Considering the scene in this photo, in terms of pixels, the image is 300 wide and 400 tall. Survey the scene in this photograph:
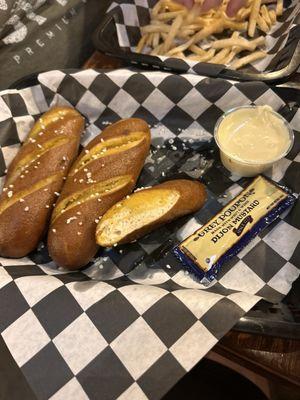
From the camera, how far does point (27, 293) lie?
49.9 inches

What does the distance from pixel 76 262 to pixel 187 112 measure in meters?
0.79

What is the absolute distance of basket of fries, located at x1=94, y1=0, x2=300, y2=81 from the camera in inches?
72.9

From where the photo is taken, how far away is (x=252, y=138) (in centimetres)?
163

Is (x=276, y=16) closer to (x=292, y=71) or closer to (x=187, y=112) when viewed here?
(x=292, y=71)

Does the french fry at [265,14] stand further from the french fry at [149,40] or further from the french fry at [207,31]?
the french fry at [149,40]

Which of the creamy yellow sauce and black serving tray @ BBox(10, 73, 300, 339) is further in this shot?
the creamy yellow sauce

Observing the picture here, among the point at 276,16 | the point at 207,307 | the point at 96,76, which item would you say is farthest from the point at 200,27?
the point at 207,307

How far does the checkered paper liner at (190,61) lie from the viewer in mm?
1844

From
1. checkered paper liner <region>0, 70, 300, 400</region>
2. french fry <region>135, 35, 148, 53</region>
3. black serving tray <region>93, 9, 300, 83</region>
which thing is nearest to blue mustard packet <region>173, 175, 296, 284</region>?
checkered paper liner <region>0, 70, 300, 400</region>

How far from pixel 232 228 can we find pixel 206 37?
1.09m

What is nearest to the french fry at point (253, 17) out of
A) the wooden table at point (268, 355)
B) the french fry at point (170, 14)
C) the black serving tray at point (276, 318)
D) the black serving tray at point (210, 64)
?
the black serving tray at point (210, 64)

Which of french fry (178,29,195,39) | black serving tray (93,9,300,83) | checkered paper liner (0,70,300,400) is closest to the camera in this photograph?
checkered paper liner (0,70,300,400)

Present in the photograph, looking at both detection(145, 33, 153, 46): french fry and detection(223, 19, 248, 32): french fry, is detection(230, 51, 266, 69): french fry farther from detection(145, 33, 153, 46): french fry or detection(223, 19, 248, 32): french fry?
detection(145, 33, 153, 46): french fry

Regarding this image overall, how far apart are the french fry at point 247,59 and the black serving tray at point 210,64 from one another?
74mm
